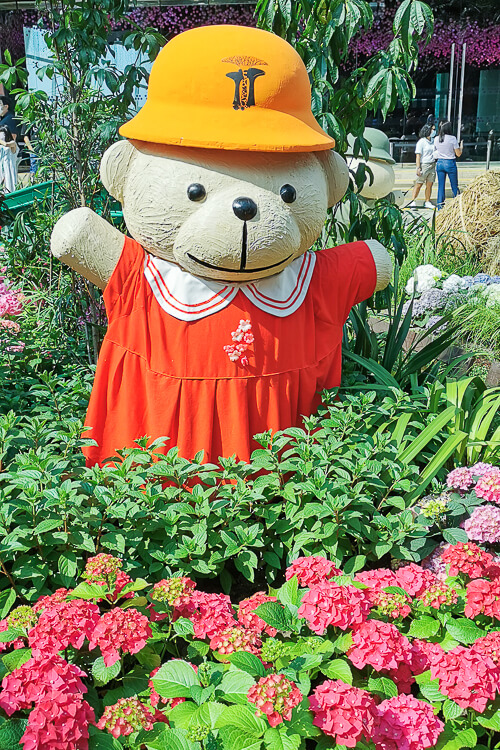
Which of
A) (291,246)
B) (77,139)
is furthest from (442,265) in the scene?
(291,246)

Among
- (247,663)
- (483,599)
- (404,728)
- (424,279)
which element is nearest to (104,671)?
(247,663)

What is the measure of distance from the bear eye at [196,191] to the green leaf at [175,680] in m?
1.44

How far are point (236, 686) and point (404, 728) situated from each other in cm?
35

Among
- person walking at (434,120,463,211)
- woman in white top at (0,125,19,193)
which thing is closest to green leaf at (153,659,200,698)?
woman in white top at (0,125,19,193)

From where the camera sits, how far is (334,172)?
277 centimetres

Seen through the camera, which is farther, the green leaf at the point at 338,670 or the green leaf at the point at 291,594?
the green leaf at the point at 291,594

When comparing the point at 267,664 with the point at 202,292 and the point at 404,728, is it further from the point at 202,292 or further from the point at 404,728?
the point at 202,292

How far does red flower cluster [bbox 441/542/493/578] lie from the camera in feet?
6.29

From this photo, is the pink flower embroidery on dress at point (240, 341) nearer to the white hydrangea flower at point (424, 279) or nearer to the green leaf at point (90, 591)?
the green leaf at point (90, 591)

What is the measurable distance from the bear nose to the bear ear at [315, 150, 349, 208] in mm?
488

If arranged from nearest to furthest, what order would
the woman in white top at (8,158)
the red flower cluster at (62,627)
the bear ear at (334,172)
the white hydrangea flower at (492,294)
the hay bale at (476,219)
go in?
the red flower cluster at (62,627) < the bear ear at (334,172) < the white hydrangea flower at (492,294) < the hay bale at (476,219) < the woman in white top at (8,158)

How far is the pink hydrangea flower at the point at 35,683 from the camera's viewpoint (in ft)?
4.68

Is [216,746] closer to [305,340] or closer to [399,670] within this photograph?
[399,670]

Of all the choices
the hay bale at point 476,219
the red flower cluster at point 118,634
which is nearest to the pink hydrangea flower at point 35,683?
the red flower cluster at point 118,634
